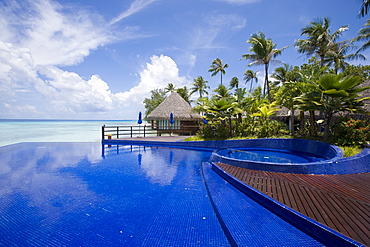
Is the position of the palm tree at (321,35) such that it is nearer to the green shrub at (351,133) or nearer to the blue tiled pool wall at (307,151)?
the blue tiled pool wall at (307,151)

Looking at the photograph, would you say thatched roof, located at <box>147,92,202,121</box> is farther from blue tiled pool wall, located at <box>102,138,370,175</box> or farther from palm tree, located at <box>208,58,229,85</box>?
palm tree, located at <box>208,58,229,85</box>

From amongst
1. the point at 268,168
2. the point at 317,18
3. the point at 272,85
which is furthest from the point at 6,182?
the point at 272,85

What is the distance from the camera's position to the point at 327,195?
3873 mm

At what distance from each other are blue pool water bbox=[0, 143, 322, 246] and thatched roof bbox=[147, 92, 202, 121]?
12.2 m

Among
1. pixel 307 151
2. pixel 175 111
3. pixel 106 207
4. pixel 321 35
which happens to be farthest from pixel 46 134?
pixel 321 35

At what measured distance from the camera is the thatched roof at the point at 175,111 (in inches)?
738

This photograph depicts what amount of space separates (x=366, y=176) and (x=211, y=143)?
7430mm

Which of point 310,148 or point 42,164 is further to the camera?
point 310,148

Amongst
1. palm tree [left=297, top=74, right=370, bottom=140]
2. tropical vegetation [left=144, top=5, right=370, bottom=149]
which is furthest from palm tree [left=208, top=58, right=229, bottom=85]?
palm tree [left=297, top=74, right=370, bottom=140]

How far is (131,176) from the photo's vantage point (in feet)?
21.0

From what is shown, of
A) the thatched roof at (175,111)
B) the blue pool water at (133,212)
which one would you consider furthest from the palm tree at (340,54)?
the blue pool water at (133,212)

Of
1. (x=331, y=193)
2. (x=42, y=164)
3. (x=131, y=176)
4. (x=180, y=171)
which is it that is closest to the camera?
(x=331, y=193)

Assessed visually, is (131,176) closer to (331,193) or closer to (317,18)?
(331,193)

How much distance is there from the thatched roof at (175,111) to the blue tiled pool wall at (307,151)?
660 cm
